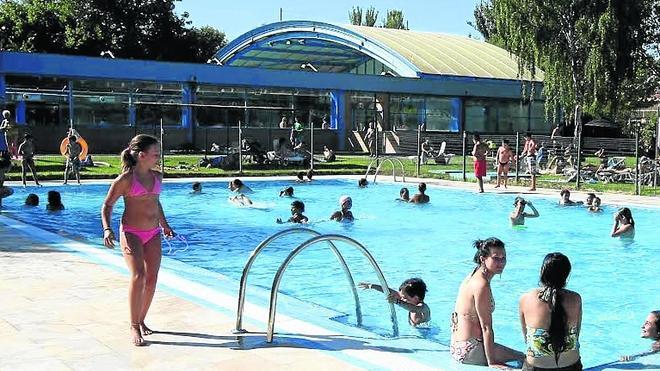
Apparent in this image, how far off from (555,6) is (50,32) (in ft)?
127

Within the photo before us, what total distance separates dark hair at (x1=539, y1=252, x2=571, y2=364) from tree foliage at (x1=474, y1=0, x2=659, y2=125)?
2990 cm

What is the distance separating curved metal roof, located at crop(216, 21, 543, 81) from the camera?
45.2 metres

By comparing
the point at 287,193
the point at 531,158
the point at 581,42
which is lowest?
the point at 287,193

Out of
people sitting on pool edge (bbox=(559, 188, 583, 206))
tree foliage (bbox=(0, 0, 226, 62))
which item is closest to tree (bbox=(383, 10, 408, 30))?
tree foliage (bbox=(0, 0, 226, 62))

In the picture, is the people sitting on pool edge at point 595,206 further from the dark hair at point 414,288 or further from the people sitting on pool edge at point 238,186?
the dark hair at point 414,288

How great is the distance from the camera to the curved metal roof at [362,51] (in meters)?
45.2

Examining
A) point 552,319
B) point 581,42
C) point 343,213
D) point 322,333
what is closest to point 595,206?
point 343,213

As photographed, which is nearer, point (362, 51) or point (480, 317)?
point (480, 317)

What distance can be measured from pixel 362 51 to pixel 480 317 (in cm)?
4126

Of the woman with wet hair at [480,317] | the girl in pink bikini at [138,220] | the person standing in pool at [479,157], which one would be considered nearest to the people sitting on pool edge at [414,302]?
the woman with wet hair at [480,317]

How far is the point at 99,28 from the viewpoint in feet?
189

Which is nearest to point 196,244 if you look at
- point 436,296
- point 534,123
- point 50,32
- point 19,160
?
point 436,296

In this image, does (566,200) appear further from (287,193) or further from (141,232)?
(141,232)

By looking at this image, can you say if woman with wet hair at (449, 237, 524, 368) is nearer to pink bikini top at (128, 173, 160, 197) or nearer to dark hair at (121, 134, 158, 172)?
pink bikini top at (128, 173, 160, 197)
